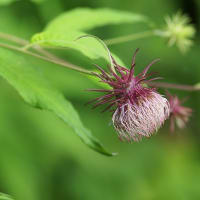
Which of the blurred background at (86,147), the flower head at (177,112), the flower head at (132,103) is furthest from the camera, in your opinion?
the blurred background at (86,147)

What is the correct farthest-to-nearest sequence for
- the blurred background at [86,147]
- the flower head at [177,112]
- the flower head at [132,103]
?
1. the blurred background at [86,147]
2. the flower head at [177,112]
3. the flower head at [132,103]

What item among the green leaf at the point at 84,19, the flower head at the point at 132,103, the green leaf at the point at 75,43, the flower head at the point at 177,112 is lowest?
the flower head at the point at 132,103

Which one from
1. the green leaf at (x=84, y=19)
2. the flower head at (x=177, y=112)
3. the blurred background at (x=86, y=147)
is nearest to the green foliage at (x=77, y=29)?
the green leaf at (x=84, y=19)

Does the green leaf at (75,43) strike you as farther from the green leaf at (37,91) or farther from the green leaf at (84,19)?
the green leaf at (84,19)

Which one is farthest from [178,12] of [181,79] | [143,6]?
[181,79]

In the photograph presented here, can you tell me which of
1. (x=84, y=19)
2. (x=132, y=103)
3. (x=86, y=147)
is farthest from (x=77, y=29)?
(x=86, y=147)

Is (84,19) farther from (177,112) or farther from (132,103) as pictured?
(132,103)
